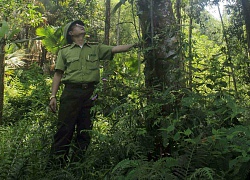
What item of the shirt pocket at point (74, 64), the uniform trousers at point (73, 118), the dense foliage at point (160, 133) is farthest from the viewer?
the shirt pocket at point (74, 64)

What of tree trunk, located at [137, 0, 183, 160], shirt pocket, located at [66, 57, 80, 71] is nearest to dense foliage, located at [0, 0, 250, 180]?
tree trunk, located at [137, 0, 183, 160]

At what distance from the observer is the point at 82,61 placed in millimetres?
3811

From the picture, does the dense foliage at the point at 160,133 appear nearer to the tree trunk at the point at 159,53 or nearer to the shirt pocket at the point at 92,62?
the tree trunk at the point at 159,53

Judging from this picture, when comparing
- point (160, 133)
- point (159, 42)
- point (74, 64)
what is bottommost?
point (160, 133)

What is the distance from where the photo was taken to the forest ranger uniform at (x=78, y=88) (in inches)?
146

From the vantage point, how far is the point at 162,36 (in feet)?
11.1

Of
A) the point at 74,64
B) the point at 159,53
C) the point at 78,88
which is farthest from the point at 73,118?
the point at 159,53

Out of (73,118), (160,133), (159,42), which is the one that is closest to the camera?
(160,133)

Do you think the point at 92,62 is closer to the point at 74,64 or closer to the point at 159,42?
the point at 74,64

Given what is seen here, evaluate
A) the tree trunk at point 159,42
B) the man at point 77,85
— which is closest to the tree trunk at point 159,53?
the tree trunk at point 159,42

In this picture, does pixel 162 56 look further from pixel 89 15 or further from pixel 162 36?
pixel 89 15

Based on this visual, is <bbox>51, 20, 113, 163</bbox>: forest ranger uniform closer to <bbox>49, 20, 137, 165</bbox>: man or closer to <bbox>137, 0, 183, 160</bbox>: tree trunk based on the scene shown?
<bbox>49, 20, 137, 165</bbox>: man

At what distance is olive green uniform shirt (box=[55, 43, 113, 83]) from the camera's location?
12.3 ft

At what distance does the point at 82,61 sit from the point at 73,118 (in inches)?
26.5
